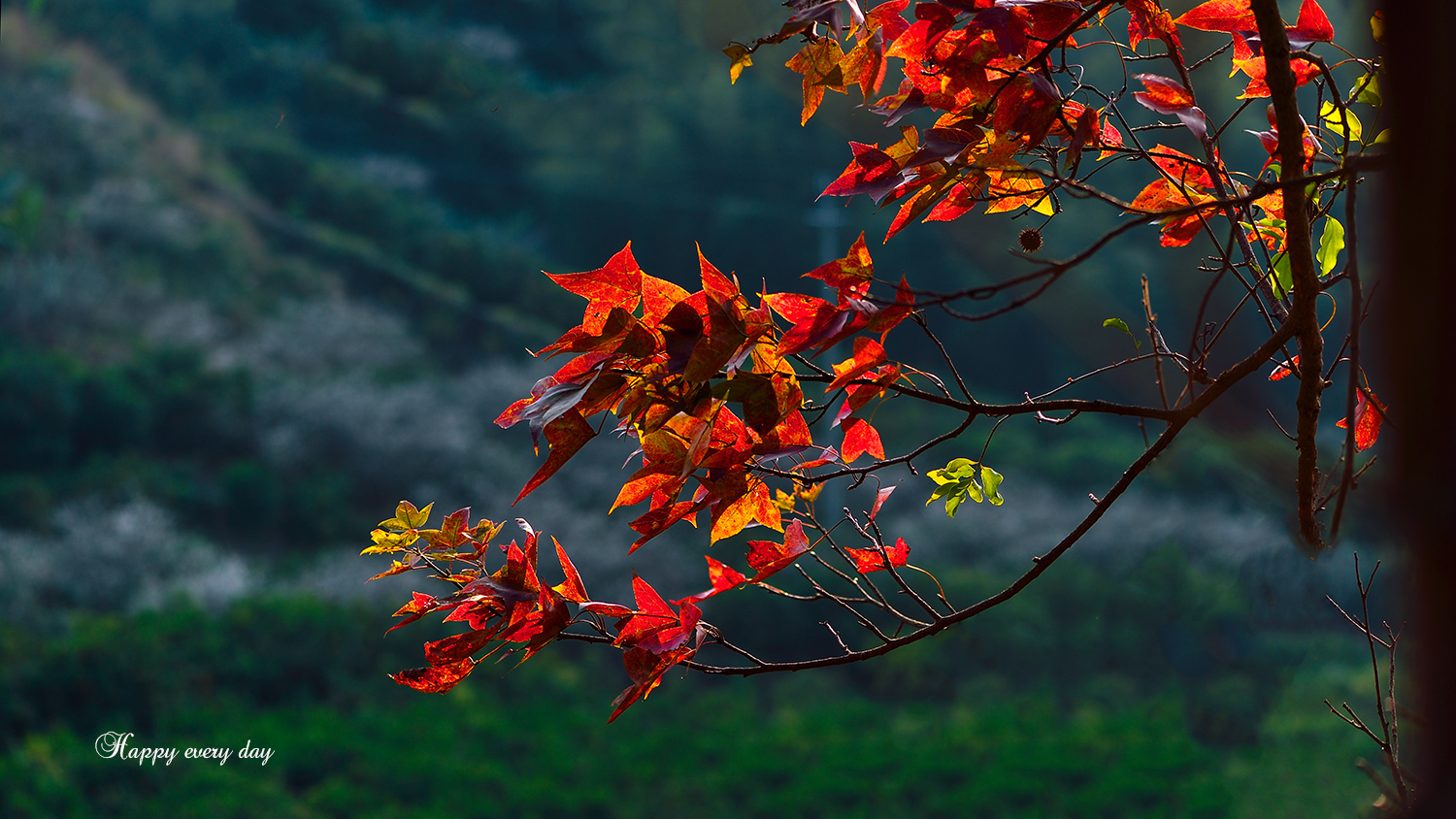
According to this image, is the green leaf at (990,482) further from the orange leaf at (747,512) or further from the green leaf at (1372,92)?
the green leaf at (1372,92)

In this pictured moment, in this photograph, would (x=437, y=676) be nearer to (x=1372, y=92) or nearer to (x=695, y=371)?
(x=695, y=371)

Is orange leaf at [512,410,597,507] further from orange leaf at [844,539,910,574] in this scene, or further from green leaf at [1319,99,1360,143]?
green leaf at [1319,99,1360,143]

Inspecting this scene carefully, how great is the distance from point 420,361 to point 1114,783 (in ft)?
13.6

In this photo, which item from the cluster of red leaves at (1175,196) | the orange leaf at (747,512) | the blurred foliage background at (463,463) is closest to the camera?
the orange leaf at (747,512)

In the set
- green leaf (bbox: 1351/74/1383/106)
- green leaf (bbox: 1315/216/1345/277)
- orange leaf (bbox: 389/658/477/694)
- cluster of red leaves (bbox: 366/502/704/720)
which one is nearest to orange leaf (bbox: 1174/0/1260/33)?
green leaf (bbox: 1351/74/1383/106)

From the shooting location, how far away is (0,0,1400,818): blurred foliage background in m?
3.19

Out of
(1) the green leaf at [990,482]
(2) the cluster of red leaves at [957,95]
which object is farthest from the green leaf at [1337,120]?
(1) the green leaf at [990,482]

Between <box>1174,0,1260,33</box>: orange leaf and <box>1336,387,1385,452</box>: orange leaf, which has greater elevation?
<box>1174,0,1260,33</box>: orange leaf

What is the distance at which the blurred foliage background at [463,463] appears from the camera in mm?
3189

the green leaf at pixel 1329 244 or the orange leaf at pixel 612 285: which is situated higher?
the orange leaf at pixel 612 285

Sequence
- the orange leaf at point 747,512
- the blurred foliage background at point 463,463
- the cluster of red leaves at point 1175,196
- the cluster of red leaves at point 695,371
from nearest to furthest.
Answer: the cluster of red leaves at point 695,371 → the orange leaf at point 747,512 → the cluster of red leaves at point 1175,196 → the blurred foliage background at point 463,463

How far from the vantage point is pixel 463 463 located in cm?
467

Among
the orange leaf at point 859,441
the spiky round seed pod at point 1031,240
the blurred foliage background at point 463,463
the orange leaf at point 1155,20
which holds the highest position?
the blurred foliage background at point 463,463

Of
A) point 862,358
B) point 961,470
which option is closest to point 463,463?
point 961,470
